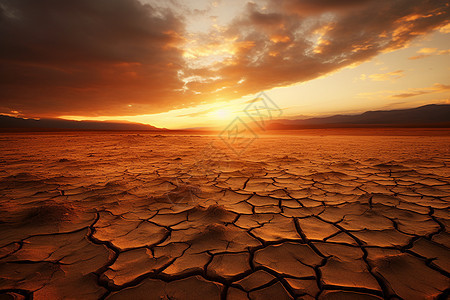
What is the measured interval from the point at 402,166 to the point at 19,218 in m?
5.66

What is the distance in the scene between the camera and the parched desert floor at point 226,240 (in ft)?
3.25

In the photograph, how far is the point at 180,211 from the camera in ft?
6.29

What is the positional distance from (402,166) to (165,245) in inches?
175

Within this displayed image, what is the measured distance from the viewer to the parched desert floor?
0.99 meters

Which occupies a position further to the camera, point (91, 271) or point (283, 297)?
point (91, 271)

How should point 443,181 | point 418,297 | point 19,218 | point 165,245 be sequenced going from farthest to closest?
1. point 443,181
2. point 19,218
3. point 165,245
4. point 418,297

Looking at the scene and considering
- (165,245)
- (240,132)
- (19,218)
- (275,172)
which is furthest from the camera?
(240,132)

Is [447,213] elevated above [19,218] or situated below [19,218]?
below

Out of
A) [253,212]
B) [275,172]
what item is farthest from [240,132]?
[253,212]

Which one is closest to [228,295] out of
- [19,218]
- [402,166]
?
[19,218]

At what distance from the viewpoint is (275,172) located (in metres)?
3.41

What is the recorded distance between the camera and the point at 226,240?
140cm

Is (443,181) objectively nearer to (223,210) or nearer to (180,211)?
(223,210)

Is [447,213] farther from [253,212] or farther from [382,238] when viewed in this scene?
[253,212]
